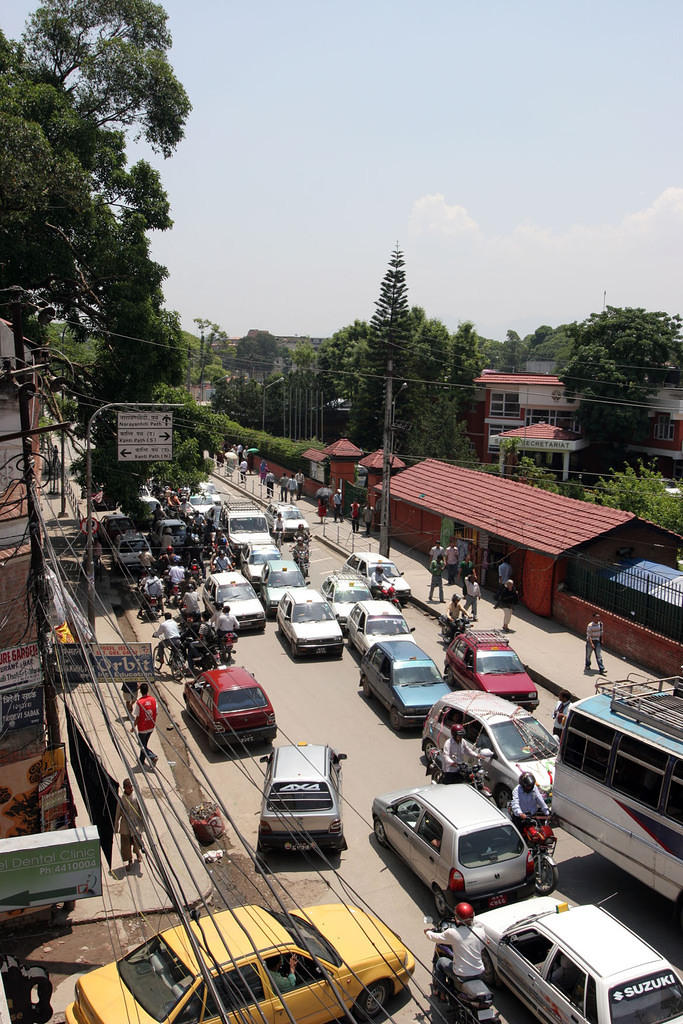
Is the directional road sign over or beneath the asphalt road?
over

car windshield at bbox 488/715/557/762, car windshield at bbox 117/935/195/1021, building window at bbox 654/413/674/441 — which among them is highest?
building window at bbox 654/413/674/441

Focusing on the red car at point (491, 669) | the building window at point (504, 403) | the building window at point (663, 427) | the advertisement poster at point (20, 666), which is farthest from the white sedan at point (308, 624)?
the building window at point (504, 403)

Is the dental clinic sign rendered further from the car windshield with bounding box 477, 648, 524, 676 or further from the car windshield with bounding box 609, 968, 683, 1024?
the car windshield with bounding box 477, 648, 524, 676

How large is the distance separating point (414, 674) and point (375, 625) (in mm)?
3761

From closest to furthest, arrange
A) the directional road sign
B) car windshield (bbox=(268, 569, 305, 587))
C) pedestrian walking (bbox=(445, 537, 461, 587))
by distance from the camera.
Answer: the directional road sign, car windshield (bbox=(268, 569, 305, 587)), pedestrian walking (bbox=(445, 537, 461, 587))

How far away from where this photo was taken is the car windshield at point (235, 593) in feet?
79.2

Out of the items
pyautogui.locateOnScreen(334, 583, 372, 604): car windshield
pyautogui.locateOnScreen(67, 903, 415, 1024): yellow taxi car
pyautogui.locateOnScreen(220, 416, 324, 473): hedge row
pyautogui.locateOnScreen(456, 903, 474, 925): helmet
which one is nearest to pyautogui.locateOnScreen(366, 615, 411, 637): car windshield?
pyautogui.locateOnScreen(334, 583, 372, 604): car windshield

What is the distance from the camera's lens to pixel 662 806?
399 inches

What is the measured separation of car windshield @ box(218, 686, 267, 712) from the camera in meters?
15.3

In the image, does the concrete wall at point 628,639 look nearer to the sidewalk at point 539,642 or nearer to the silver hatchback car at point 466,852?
the sidewalk at point 539,642

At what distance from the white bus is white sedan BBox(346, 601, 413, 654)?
8374mm

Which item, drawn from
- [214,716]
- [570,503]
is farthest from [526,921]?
[570,503]

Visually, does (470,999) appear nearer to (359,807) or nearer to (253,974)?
(253,974)

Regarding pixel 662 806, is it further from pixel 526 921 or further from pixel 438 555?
pixel 438 555
